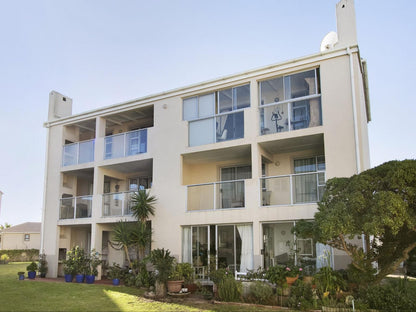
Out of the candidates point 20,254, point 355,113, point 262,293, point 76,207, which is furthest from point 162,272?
point 20,254

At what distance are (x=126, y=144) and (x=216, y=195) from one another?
577 cm

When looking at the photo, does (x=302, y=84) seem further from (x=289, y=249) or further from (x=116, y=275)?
(x=116, y=275)

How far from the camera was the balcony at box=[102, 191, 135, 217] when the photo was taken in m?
18.3

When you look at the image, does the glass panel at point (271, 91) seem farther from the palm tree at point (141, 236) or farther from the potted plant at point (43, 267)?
the potted plant at point (43, 267)

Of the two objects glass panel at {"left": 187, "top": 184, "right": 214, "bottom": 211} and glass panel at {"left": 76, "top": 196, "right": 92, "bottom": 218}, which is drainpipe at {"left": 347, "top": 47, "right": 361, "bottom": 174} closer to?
glass panel at {"left": 187, "top": 184, "right": 214, "bottom": 211}

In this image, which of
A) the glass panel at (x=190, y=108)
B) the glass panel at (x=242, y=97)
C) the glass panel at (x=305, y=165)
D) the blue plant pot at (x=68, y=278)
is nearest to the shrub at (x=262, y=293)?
the glass panel at (x=305, y=165)

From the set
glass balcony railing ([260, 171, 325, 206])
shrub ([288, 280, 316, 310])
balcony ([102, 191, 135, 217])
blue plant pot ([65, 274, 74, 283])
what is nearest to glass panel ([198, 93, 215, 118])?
glass balcony railing ([260, 171, 325, 206])

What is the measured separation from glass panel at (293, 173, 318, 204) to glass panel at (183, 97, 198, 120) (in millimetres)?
5513

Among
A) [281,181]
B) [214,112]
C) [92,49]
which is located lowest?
[281,181]

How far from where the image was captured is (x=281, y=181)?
47.7 feet

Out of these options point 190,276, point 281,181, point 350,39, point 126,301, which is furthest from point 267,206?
point 350,39

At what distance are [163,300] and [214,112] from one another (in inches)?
312

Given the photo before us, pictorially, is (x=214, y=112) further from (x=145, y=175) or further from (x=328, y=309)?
(x=328, y=309)

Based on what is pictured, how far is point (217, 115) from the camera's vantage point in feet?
53.4
